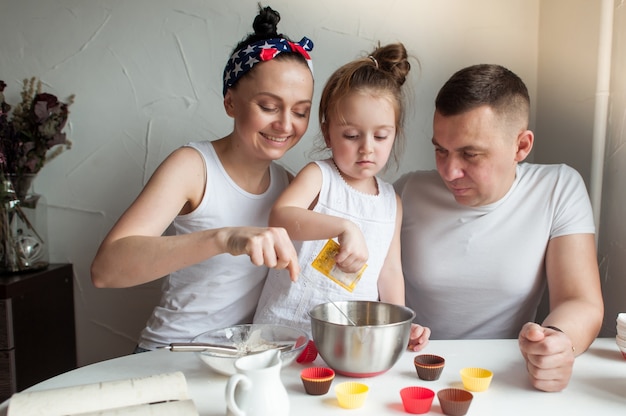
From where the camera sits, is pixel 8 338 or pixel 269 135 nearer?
pixel 269 135

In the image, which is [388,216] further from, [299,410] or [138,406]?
[138,406]

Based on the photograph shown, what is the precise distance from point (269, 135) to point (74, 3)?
3.49ft

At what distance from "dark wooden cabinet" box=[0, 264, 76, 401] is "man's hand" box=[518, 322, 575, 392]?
153 centimetres

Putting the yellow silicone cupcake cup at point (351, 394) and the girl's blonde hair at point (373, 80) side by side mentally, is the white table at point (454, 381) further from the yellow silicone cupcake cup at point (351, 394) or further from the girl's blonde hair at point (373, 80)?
the girl's blonde hair at point (373, 80)

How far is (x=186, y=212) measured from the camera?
1.55m

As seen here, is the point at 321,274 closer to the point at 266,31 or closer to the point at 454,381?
the point at 454,381

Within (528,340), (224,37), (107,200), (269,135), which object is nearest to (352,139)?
(269,135)

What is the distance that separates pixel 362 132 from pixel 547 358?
707mm

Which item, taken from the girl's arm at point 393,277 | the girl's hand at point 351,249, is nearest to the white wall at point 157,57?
the girl's arm at point 393,277

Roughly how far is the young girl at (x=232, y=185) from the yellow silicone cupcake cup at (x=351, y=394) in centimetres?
47

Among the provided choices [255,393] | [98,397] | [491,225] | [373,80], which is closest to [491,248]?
[491,225]

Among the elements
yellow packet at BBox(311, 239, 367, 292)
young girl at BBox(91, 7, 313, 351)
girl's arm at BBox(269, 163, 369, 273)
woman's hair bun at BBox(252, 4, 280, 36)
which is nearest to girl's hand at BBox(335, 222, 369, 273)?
girl's arm at BBox(269, 163, 369, 273)

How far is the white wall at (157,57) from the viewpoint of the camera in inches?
79.0

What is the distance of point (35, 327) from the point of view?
6.15ft
